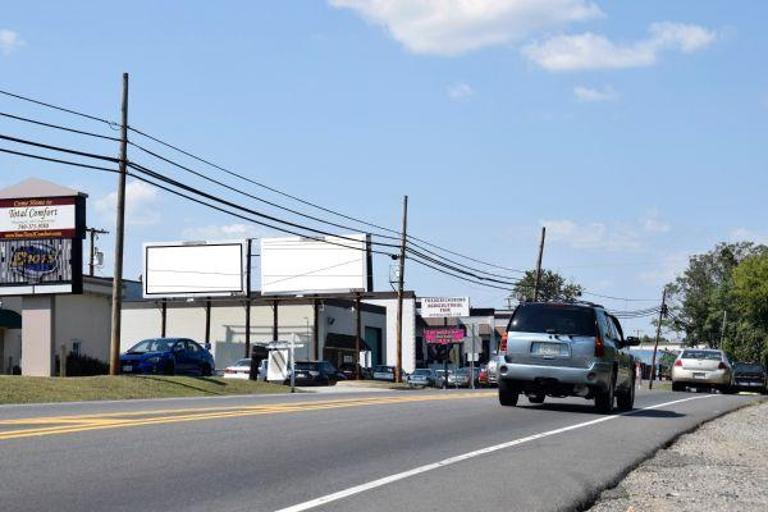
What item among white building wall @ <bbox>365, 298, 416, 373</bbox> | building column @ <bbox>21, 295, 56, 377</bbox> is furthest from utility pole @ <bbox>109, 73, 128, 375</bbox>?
white building wall @ <bbox>365, 298, 416, 373</bbox>

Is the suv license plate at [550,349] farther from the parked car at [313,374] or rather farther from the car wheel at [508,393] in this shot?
the parked car at [313,374]

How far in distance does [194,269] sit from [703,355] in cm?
3726

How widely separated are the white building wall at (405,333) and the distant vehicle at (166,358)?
46922mm

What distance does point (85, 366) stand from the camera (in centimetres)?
4641

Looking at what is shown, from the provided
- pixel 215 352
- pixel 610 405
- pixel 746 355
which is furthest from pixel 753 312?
pixel 610 405

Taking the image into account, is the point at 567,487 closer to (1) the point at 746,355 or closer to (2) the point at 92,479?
(2) the point at 92,479

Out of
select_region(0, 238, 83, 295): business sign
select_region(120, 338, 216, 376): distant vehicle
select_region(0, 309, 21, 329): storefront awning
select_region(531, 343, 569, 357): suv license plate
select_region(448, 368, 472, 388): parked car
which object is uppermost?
select_region(0, 238, 83, 295): business sign

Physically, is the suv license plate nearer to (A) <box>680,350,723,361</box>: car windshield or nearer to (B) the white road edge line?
(B) the white road edge line

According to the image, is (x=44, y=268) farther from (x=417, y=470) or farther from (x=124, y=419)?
(x=417, y=470)

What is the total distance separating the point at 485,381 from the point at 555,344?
39749 millimetres

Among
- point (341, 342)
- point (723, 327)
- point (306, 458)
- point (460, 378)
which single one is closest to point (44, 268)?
point (306, 458)

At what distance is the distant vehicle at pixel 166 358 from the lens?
36188mm

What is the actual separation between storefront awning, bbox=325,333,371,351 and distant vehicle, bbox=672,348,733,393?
35.2m

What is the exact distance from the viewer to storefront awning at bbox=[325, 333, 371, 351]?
7112 centimetres
